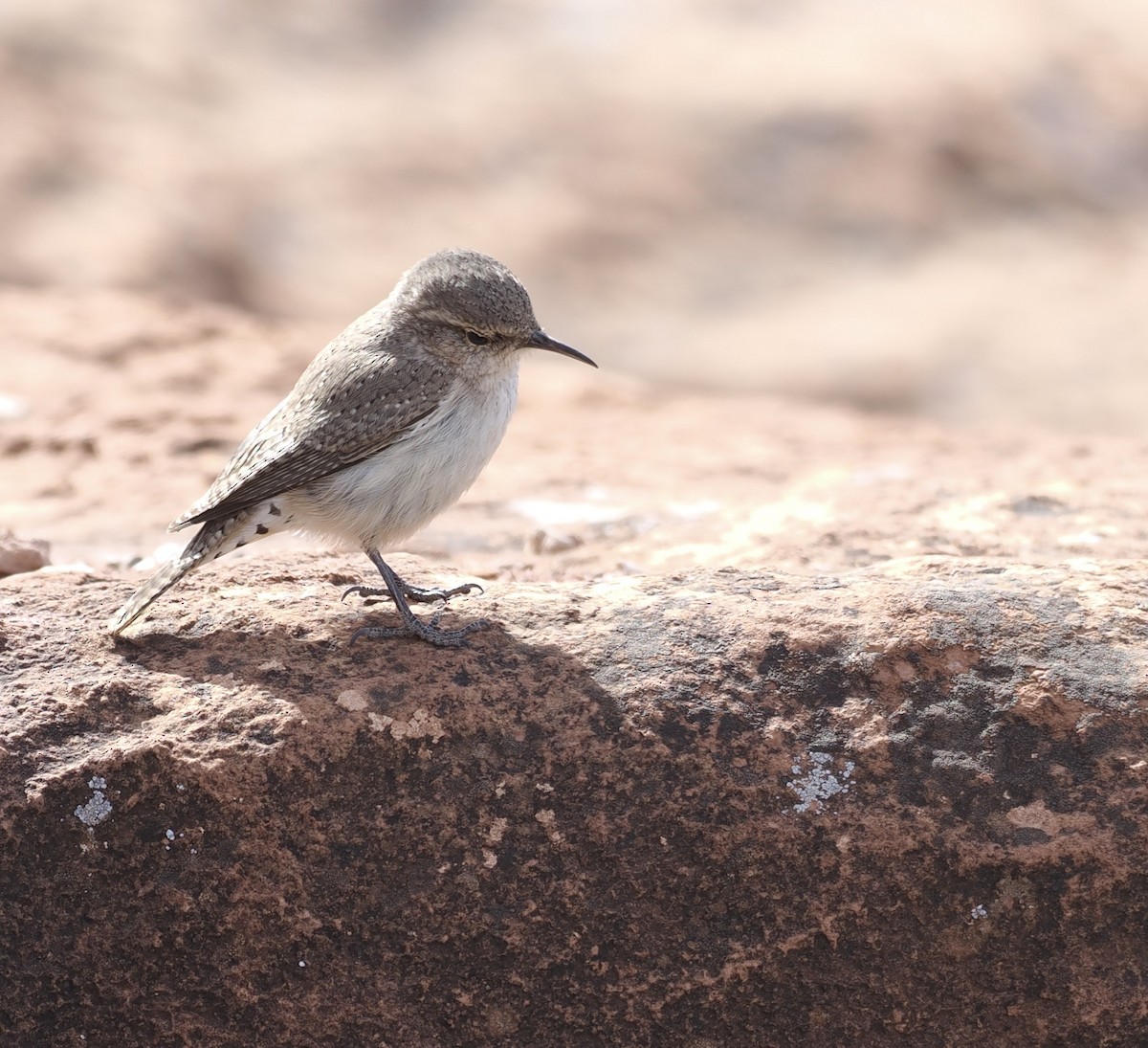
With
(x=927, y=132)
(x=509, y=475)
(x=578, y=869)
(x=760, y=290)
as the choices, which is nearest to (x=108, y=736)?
(x=578, y=869)

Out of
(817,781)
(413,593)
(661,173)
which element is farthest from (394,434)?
(661,173)

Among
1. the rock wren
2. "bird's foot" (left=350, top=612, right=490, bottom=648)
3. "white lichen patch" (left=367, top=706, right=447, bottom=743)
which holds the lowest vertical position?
"white lichen patch" (left=367, top=706, right=447, bottom=743)

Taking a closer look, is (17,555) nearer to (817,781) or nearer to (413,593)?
Result: (413,593)

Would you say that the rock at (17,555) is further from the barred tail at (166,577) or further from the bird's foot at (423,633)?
the bird's foot at (423,633)

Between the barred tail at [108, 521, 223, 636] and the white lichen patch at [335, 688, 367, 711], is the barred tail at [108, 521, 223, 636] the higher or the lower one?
the higher one

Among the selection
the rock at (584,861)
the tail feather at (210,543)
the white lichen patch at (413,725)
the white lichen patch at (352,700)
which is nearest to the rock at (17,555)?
the tail feather at (210,543)

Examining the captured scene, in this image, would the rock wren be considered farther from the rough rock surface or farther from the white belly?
the rough rock surface

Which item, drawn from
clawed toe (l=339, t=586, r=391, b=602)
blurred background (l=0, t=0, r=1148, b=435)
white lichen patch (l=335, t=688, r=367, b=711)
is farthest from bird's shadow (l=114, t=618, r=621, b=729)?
blurred background (l=0, t=0, r=1148, b=435)

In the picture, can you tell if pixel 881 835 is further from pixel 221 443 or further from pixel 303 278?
pixel 303 278
